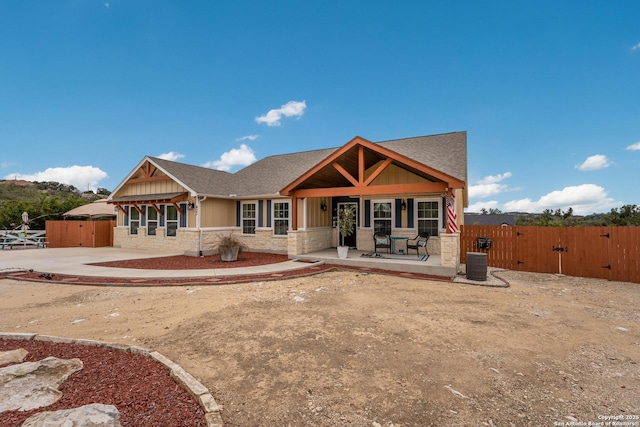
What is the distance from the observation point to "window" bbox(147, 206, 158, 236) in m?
15.2

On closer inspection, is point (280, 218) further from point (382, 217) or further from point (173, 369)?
point (173, 369)

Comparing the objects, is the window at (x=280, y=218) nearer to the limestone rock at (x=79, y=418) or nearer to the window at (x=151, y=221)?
the window at (x=151, y=221)

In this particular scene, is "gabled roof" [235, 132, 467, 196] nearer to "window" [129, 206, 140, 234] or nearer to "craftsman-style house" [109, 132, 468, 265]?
"craftsman-style house" [109, 132, 468, 265]

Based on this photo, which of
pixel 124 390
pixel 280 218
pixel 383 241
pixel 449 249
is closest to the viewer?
pixel 124 390

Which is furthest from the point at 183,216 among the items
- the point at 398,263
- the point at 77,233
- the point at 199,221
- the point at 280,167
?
the point at 398,263

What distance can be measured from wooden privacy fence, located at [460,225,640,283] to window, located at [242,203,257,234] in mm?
10305

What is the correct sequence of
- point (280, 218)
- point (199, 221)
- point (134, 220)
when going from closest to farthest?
1. point (199, 221)
2. point (280, 218)
3. point (134, 220)

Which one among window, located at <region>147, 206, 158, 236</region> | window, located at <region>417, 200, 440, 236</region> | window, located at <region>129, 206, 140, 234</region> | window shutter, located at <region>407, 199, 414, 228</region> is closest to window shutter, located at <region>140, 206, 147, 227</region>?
window, located at <region>147, 206, 158, 236</region>

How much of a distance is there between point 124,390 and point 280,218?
11095 millimetres

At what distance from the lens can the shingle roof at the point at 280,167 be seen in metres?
11.9

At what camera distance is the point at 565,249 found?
9484 mm

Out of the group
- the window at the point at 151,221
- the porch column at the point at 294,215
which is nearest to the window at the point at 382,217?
the porch column at the point at 294,215

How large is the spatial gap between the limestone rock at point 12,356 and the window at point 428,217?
11672 millimetres

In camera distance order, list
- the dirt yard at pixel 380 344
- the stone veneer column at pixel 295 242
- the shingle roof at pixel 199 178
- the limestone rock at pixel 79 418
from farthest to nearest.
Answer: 1. the shingle roof at pixel 199 178
2. the stone veneer column at pixel 295 242
3. the dirt yard at pixel 380 344
4. the limestone rock at pixel 79 418
